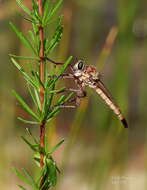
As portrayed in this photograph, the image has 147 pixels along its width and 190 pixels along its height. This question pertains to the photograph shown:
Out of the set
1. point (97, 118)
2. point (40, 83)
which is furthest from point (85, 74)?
point (97, 118)

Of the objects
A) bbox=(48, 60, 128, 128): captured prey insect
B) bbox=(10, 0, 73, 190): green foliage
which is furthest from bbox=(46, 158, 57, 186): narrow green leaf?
bbox=(48, 60, 128, 128): captured prey insect

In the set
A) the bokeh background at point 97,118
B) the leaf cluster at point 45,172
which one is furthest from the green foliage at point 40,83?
the bokeh background at point 97,118

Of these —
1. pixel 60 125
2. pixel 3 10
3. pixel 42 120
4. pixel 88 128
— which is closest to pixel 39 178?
pixel 42 120

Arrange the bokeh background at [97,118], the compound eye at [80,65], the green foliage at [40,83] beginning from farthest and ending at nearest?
1. the bokeh background at [97,118]
2. the compound eye at [80,65]
3. the green foliage at [40,83]

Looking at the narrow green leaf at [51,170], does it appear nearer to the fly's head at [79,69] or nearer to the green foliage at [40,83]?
the green foliage at [40,83]

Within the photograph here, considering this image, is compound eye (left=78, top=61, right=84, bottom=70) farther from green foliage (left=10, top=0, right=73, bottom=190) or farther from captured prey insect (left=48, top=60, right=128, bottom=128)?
green foliage (left=10, top=0, right=73, bottom=190)

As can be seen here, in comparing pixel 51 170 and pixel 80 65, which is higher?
pixel 80 65

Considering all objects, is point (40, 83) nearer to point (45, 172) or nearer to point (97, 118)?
point (45, 172)

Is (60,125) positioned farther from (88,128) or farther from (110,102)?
(110,102)
